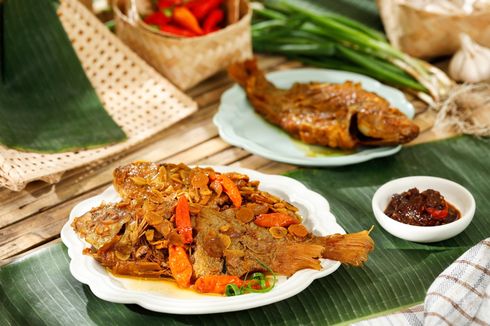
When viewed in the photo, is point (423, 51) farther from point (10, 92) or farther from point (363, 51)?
point (10, 92)

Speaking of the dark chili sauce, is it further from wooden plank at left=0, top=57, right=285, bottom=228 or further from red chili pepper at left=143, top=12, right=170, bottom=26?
red chili pepper at left=143, top=12, right=170, bottom=26

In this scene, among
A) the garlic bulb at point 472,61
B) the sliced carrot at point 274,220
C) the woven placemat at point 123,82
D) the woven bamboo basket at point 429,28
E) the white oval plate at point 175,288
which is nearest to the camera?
the white oval plate at point 175,288

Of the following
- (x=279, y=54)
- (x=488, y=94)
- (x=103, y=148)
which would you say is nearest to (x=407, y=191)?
(x=488, y=94)

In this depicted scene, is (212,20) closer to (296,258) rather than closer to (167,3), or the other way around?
(167,3)

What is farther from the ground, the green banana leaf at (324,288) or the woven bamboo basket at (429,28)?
the woven bamboo basket at (429,28)

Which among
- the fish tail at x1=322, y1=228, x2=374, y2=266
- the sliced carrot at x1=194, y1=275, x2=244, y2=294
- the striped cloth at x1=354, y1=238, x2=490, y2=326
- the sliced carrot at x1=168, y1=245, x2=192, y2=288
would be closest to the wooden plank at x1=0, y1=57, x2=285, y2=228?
the sliced carrot at x1=168, y1=245, x2=192, y2=288

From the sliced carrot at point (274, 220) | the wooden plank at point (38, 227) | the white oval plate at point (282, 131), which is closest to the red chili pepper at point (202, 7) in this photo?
the white oval plate at point (282, 131)

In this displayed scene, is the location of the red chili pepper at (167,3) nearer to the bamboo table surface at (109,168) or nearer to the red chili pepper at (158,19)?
the red chili pepper at (158,19)
